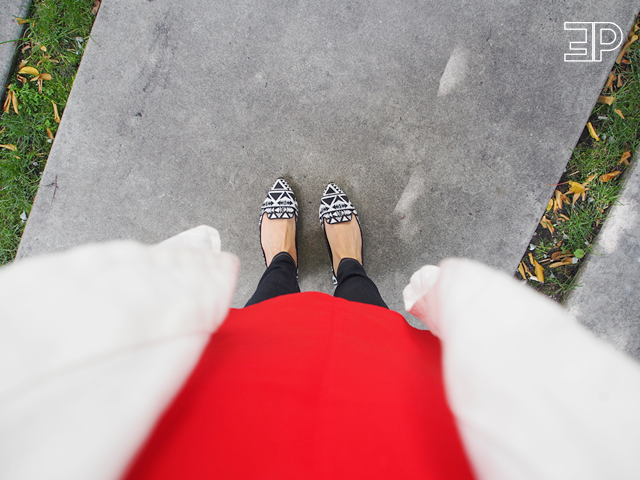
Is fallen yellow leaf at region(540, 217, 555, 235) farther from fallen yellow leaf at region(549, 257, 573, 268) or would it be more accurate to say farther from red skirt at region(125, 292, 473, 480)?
red skirt at region(125, 292, 473, 480)

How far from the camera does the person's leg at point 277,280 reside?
1459mm

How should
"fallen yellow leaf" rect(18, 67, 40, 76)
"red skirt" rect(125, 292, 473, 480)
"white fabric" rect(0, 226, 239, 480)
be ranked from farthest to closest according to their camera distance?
"fallen yellow leaf" rect(18, 67, 40, 76) < "red skirt" rect(125, 292, 473, 480) < "white fabric" rect(0, 226, 239, 480)

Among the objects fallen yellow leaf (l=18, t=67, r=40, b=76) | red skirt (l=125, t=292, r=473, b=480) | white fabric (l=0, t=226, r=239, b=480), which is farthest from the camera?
fallen yellow leaf (l=18, t=67, r=40, b=76)

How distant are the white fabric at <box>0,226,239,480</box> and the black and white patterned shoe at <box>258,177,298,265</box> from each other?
1.15m

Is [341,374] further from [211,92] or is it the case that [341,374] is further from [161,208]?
[211,92]

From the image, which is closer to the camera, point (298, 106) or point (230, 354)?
point (230, 354)

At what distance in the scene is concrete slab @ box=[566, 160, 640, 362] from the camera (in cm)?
173

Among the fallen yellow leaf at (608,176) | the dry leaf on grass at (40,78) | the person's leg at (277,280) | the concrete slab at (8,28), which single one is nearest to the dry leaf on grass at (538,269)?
the fallen yellow leaf at (608,176)

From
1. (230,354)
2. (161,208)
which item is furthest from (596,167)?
(161,208)

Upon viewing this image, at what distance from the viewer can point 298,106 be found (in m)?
1.79

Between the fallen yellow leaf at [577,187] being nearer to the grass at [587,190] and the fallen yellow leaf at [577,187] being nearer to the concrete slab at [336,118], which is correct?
the grass at [587,190]

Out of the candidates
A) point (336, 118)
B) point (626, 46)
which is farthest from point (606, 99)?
point (336, 118)

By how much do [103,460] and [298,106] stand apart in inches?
68.4
